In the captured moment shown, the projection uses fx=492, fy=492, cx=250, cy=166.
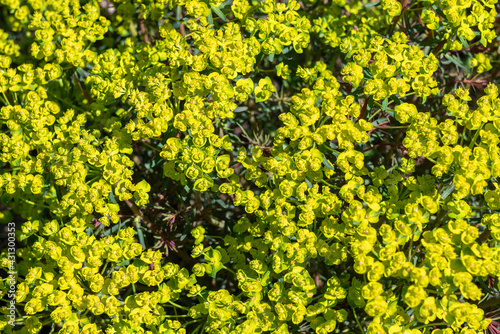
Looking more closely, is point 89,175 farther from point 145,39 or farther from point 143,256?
point 145,39

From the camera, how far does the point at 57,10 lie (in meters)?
2.32

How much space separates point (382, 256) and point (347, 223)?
7.0 inches

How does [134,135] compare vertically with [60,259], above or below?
above

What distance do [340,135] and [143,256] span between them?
35.2 inches

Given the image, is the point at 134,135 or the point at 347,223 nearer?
the point at 347,223

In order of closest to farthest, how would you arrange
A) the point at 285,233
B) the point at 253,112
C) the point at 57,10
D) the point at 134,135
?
the point at 285,233 < the point at 134,135 < the point at 57,10 < the point at 253,112

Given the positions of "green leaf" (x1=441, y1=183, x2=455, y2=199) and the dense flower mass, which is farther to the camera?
"green leaf" (x1=441, y1=183, x2=455, y2=199)

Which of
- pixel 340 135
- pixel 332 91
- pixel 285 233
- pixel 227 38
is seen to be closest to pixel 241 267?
pixel 285 233

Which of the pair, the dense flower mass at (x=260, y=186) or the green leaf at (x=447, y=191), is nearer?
the dense flower mass at (x=260, y=186)

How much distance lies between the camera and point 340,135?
1.89m

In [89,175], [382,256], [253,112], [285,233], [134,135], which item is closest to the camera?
[382,256]

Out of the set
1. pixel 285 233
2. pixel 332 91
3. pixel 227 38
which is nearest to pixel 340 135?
pixel 332 91

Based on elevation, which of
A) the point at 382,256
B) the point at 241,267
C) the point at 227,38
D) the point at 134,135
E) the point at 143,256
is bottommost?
the point at 241,267

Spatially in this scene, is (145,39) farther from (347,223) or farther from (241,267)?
(347,223)
